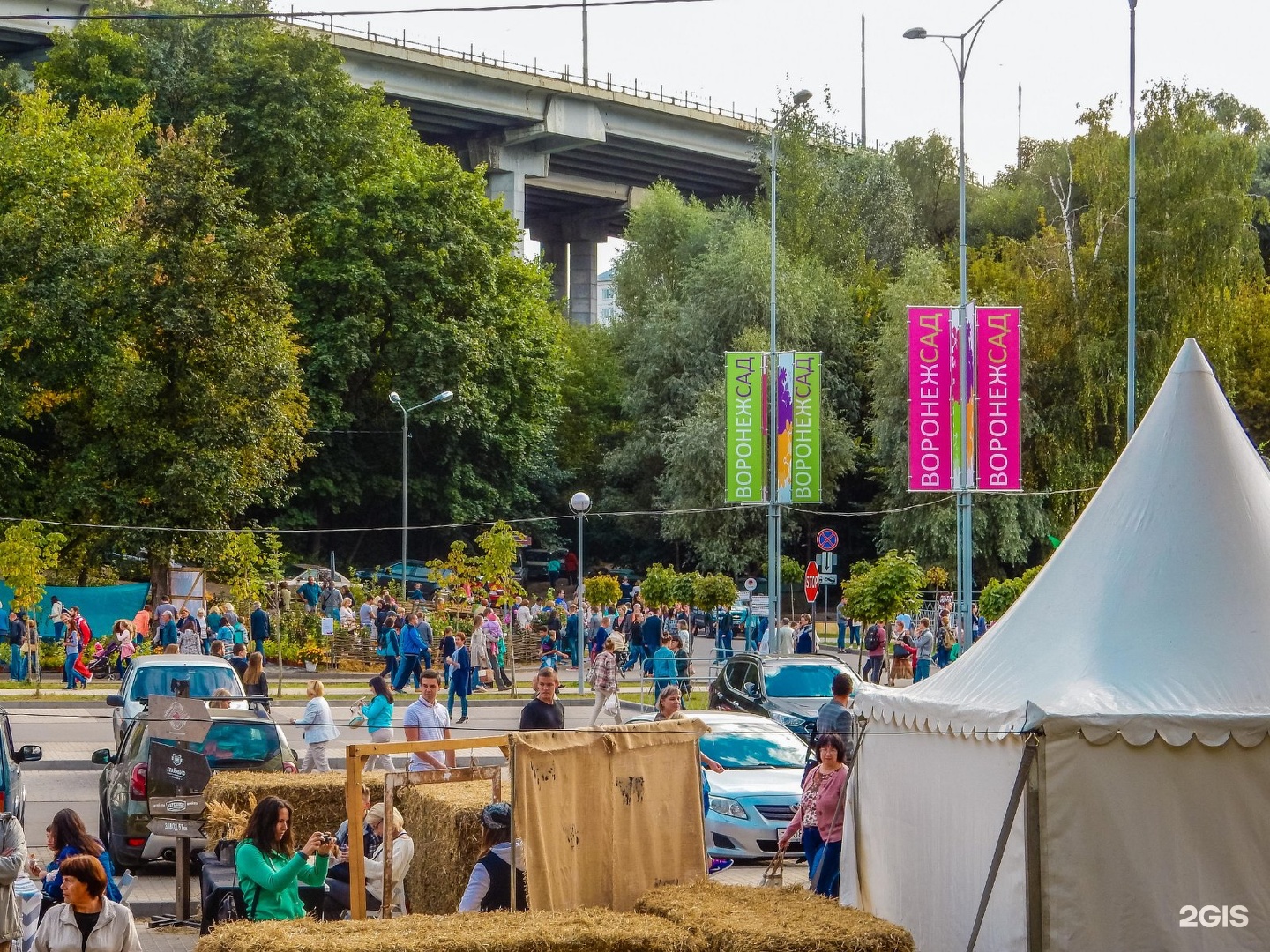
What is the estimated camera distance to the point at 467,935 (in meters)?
7.42

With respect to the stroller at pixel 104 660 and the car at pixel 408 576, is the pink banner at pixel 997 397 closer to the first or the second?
the stroller at pixel 104 660

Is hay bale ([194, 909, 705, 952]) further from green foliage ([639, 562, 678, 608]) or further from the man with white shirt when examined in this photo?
green foliage ([639, 562, 678, 608])

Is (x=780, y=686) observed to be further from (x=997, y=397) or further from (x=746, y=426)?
(x=746, y=426)

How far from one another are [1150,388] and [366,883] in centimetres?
4385

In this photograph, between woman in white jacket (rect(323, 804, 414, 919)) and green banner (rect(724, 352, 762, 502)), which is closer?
woman in white jacket (rect(323, 804, 414, 919))

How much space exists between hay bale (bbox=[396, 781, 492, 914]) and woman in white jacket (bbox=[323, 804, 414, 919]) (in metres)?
0.16

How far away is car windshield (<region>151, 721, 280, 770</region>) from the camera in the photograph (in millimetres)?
14922

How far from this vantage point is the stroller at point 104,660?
118ft

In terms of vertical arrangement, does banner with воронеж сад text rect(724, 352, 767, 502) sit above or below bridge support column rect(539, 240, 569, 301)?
below

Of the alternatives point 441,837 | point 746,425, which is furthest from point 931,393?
point 441,837

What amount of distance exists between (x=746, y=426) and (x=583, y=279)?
5826cm

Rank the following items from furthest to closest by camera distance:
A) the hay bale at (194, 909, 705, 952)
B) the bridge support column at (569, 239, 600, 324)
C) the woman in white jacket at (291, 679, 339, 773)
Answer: the bridge support column at (569, 239, 600, 324) → the woman in white jacket at (291, 679, 339, 773) → the hay bale at (194, 909, 705, 952)

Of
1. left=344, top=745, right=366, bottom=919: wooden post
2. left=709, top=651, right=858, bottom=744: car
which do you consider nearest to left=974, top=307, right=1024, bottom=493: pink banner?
left=709, top=651, right=858, bottom=744: car

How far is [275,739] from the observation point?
15.2 metres
